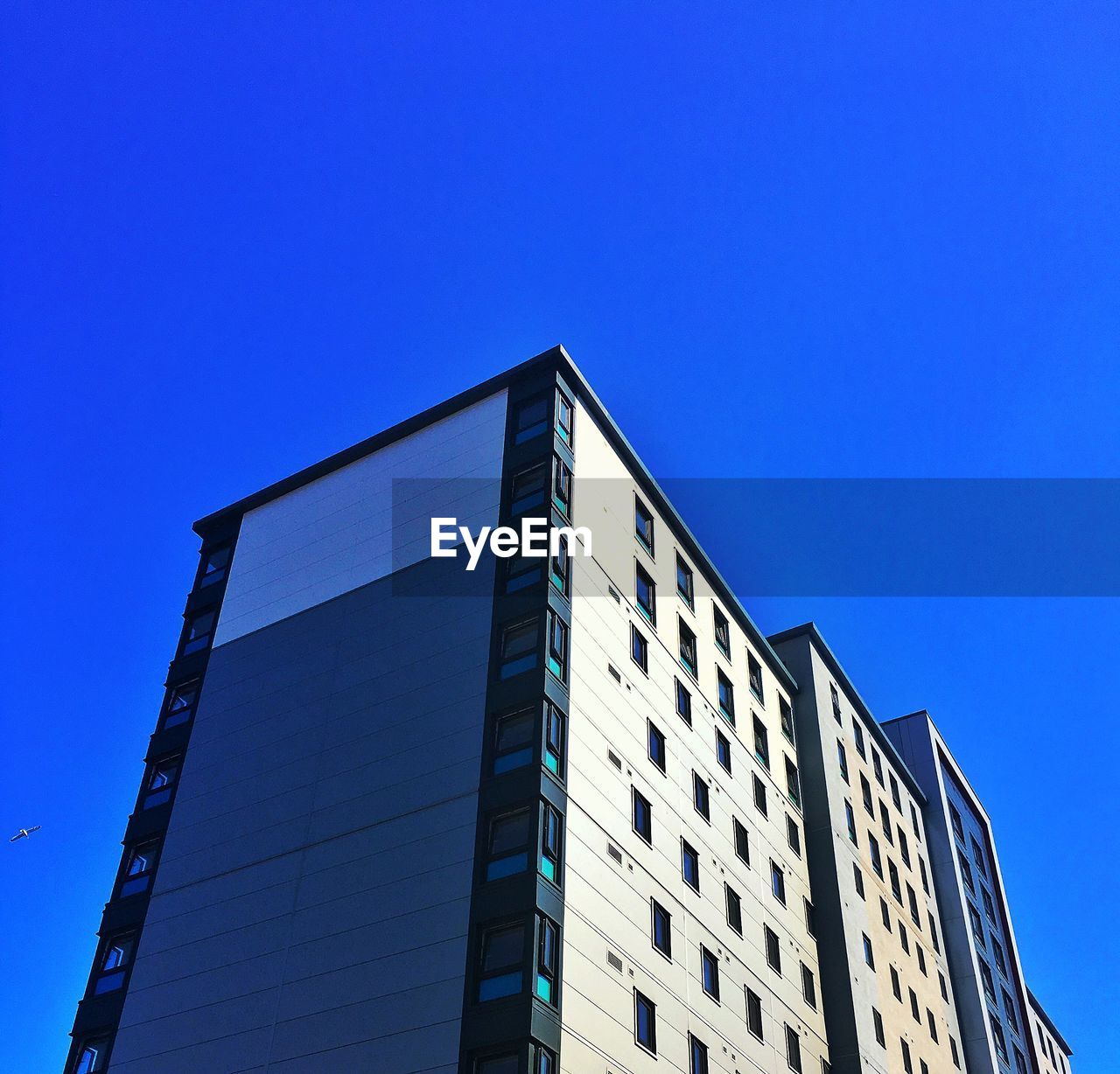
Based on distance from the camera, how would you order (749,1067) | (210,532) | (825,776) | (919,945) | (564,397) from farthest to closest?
(919,945), (825,776), (210,532), (564,397), (749,1067)

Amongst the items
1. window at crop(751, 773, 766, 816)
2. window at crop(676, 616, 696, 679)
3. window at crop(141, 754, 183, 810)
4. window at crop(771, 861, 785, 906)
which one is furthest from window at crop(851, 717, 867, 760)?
window at crop(141, 754, 183, 810)

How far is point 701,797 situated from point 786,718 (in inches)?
562

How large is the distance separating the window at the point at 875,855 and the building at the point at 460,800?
8.68 m

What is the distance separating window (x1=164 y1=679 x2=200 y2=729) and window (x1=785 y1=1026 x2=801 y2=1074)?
24428 mm

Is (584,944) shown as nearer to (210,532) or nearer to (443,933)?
(443,933)

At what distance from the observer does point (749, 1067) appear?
3978cm

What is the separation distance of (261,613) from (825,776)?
2628 cm

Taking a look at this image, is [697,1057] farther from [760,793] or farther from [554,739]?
[760,793]

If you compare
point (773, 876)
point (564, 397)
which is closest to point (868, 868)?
point (773, 876)

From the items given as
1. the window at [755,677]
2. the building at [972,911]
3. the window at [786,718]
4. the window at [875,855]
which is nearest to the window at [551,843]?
the window at [755,677]

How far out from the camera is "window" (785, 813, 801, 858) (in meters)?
51.3

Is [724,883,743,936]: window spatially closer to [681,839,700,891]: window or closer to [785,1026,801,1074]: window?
[681,839,700,891]: window

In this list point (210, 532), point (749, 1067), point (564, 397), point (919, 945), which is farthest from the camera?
point (919, 945)

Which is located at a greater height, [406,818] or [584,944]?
[406,818]
